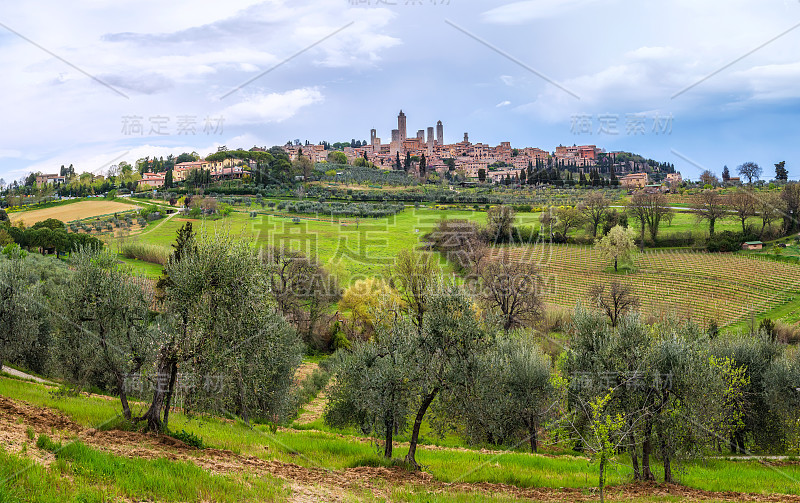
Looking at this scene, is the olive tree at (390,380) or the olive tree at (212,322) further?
the olive tree at (390,380)

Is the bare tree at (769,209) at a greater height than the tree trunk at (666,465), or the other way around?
the bare tree at (769,209)

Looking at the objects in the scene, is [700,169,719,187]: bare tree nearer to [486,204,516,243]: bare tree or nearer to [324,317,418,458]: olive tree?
[486,204,516,243]: bare tree

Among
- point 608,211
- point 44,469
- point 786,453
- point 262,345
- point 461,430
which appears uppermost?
point 608,211

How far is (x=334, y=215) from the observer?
98625 millimetres

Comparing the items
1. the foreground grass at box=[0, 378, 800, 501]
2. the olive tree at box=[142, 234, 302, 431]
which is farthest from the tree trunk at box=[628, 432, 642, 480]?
the olive tree at box=[142, 234, 302, 431]

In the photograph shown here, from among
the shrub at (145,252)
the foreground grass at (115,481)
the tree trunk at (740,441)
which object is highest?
the shrub at (145,252)

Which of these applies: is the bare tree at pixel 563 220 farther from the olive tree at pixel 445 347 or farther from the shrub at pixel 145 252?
the olive tree at pixel 445 347

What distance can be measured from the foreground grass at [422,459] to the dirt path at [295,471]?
0.71 m

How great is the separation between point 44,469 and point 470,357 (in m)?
10.6

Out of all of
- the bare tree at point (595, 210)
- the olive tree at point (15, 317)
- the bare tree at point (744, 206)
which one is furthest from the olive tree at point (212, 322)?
the bare tree at point (744, 206)

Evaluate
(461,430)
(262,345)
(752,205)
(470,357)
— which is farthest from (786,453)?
(752,205)

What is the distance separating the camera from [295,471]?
1347 cm

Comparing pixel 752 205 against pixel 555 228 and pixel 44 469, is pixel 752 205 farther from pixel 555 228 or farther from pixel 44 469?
pixel 44 469

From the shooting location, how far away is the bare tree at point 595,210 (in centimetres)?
8550
